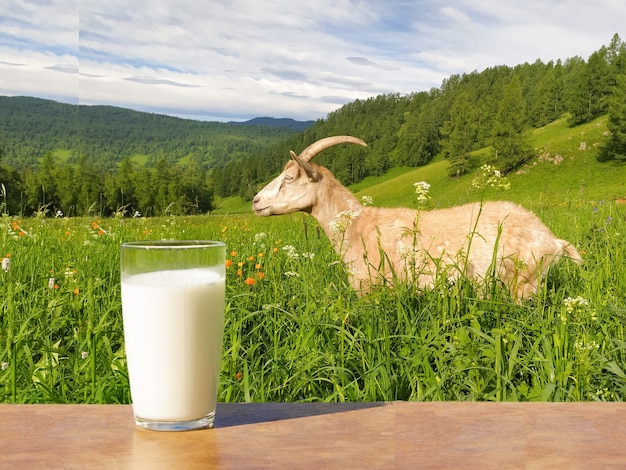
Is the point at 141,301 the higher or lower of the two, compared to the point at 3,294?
higher

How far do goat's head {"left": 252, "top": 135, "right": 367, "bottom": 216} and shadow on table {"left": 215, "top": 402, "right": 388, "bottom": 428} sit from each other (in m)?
5.87

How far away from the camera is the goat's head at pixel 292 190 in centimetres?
734

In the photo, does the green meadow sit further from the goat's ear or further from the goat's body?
the goat's ear

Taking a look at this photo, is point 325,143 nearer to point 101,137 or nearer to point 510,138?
point 510,138

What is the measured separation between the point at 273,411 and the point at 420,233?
435 centimetres

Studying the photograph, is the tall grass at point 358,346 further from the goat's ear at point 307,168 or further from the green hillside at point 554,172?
the green hillside at point 554,172

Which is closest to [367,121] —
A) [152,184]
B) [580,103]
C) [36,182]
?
[580,103]

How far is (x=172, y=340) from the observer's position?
145 centimetres

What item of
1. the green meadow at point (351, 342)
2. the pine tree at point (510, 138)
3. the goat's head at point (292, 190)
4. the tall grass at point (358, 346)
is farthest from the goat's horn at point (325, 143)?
the pine tree at point (510, 138)

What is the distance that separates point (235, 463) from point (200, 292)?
1.43ft

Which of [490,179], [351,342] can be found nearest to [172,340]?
[351,342]

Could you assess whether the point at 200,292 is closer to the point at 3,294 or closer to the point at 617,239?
the point at 3,294

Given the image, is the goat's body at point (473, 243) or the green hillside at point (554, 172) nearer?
the goat's body at point (473, 243)

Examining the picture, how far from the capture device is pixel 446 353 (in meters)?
3.55
